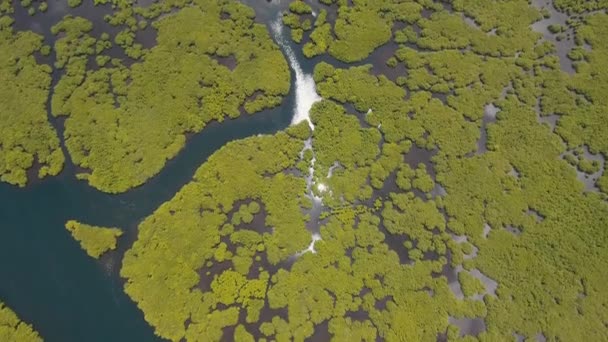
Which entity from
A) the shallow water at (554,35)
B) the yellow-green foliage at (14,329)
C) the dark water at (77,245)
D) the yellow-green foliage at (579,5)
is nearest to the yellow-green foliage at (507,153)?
the shallow water at (554,35)

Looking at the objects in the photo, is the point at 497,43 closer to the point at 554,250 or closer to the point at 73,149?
the point at 554,250

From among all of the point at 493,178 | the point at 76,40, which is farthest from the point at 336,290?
the point at 76,40

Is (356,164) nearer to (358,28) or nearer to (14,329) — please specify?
(358,28)

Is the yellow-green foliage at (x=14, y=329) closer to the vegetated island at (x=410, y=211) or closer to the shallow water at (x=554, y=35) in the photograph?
the vegetated island at (x=410, y=211)

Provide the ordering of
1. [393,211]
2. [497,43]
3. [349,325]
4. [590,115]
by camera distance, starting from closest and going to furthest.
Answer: [349,325] < [393,211] < [590,115] < [497,43]

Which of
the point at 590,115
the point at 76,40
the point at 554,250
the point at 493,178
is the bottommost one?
the point at 554,250

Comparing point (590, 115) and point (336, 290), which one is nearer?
point (336, 290)
